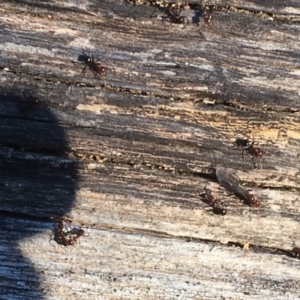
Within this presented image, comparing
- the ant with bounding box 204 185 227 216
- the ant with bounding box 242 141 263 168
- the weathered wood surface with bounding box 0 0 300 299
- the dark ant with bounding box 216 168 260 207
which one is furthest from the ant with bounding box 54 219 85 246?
the ant with bounding box 242 141 263 168

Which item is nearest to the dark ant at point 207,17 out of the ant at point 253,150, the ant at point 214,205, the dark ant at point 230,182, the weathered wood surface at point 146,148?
the weathered wood surface at point 146,148

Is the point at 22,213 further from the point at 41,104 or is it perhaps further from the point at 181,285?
the point at 181,285

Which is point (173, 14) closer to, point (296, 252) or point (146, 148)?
point (146, 148)

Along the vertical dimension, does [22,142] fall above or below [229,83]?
below

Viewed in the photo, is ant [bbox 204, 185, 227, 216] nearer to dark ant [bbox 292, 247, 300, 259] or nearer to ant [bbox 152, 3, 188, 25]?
dark ant [bbox 292, 247, 300, 259]

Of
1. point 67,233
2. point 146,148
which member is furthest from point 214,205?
point 67,233

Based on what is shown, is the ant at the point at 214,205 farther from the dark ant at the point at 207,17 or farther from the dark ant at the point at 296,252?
the dark ant at the point at 207,17

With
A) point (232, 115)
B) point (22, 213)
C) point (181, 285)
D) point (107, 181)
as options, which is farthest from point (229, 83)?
point (22, 213)
